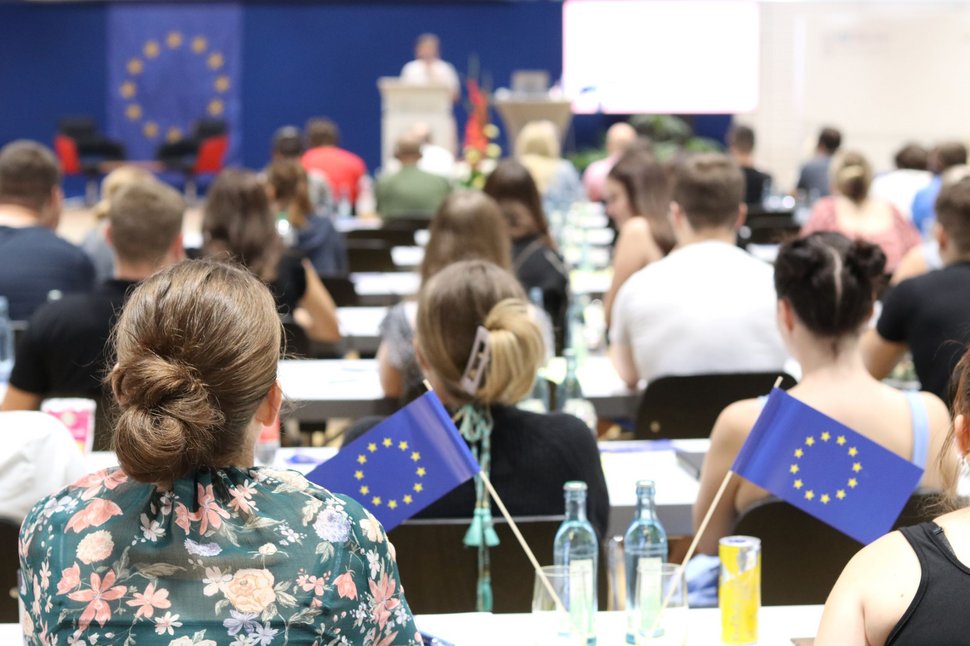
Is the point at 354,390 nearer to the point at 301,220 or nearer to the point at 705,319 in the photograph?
the point at 705,319

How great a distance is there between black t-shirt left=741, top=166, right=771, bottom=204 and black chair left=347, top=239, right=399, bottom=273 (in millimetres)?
4278

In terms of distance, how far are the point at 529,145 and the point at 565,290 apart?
4.17 m

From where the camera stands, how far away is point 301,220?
6363 millimetres

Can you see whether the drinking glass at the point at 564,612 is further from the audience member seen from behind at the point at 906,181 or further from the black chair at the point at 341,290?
the audience member seen from behind at the point at 906,181

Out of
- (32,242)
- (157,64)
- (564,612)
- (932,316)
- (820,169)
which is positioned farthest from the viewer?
(157,64)

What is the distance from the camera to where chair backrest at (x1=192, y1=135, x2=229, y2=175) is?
1669cm

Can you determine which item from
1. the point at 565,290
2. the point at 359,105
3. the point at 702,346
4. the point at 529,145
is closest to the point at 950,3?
the point at 359,105

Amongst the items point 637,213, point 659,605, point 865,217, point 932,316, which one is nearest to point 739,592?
point 659,605

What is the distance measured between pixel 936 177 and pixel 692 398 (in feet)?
17.4

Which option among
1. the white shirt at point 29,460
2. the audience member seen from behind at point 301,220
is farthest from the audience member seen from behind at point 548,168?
the white shirt at point 29,460

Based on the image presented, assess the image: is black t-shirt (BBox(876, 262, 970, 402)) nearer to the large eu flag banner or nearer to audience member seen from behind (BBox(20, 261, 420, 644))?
audience member seen from behind (BBox(20, 261, 420, 644))

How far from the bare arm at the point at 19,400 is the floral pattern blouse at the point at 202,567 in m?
2.08

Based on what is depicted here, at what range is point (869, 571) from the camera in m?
1.35

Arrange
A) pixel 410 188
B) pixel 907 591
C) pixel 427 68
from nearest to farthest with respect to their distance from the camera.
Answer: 1. pixel 907 591
2. pixel 410 188
3. pixel 427 68
